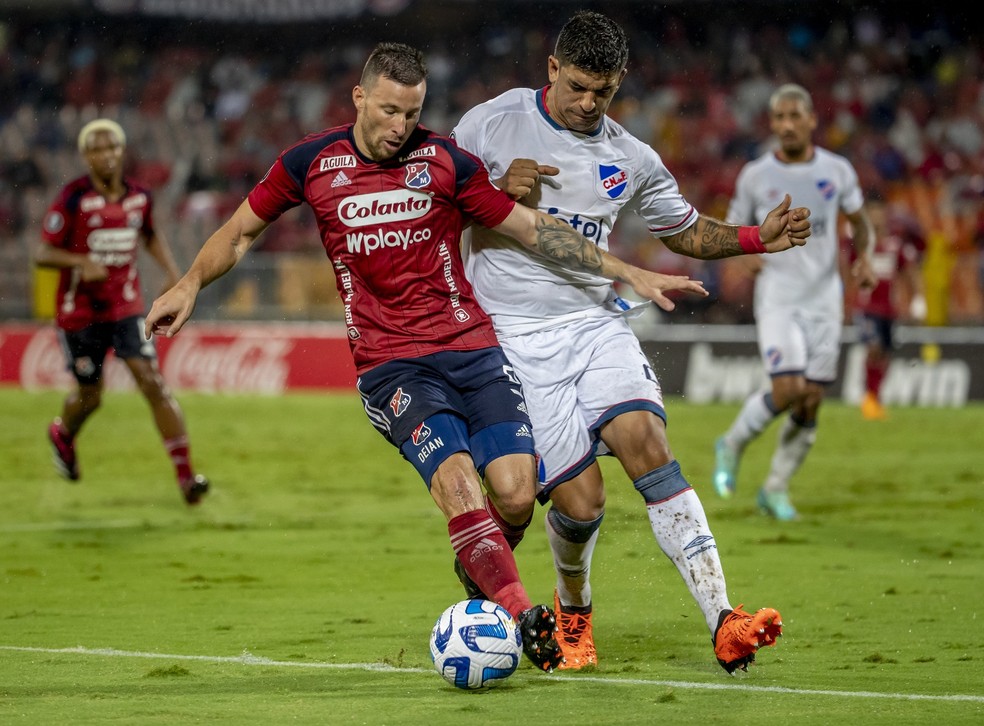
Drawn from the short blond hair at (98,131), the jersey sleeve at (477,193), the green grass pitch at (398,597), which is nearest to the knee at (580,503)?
the green grass pitch at (398,597)

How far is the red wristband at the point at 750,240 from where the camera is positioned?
5.98 m

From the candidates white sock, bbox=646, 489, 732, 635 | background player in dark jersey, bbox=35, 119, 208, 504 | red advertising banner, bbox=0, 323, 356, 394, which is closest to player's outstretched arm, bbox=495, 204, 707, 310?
white sock, bbox=646, 489, 732, 635

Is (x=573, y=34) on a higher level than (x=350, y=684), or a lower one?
higher

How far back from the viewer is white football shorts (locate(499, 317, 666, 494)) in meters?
5.88

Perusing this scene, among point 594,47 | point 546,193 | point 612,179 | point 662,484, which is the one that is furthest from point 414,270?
point 662,484

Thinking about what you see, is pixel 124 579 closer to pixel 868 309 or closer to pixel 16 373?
pixel 868 309

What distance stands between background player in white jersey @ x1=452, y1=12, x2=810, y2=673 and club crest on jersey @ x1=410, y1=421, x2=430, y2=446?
1.92ft

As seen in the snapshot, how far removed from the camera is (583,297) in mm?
6242

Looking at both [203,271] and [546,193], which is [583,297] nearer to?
[546,193]

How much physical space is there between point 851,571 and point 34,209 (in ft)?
68.7

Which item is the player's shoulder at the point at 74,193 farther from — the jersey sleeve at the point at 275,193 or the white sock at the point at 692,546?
the white sock at the point at 692,546

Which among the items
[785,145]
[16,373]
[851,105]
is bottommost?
[16,373]

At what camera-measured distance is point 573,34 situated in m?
5.85

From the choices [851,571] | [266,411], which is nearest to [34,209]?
[266,411]
